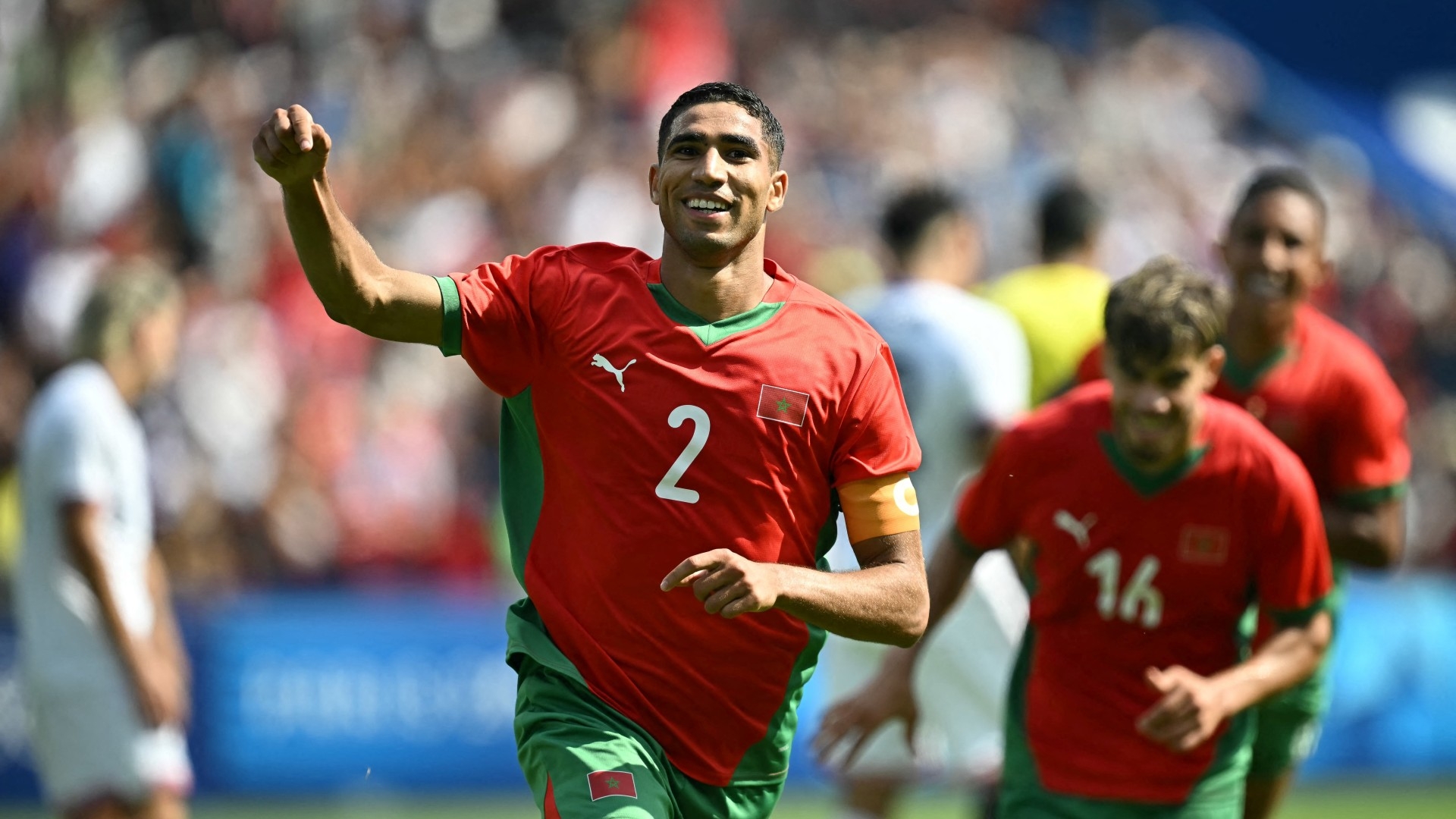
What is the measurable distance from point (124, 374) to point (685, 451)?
3.79m

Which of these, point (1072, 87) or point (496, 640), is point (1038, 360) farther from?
point (1072, 87)

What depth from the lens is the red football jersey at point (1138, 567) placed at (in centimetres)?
566

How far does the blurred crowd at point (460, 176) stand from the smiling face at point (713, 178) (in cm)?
760

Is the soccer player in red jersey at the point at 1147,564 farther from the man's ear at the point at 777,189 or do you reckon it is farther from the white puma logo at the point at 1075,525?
the man's ear at the point at 777,189

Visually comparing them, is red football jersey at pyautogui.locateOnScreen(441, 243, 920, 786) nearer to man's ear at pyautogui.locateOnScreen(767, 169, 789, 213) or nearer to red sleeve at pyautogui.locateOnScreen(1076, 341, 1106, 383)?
man's ear at pyautogui.locateOnScreen(767, 169, 789, 213)

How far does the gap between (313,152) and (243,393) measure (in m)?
9.66

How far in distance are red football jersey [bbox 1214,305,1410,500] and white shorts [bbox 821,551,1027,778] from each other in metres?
1.57

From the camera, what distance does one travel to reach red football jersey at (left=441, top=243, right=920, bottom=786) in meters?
4.81

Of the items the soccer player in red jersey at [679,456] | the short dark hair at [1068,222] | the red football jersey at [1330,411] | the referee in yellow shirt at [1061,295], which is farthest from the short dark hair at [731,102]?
the short dark hair at [1068,222]

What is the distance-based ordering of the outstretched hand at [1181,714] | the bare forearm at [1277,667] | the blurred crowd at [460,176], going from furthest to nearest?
the blurred crowd at [460,176] < the bare forearm at [1277,667] < the outstretched hand at [1181,714]

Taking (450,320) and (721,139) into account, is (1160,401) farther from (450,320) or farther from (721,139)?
(450,320)

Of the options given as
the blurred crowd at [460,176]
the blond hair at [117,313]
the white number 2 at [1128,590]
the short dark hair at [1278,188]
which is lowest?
the white number 2 at [1128,590]

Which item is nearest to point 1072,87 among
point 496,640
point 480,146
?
point 480,146

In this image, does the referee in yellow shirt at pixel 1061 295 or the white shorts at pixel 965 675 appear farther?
the referee in yellow shirt at pixel 1061 295
